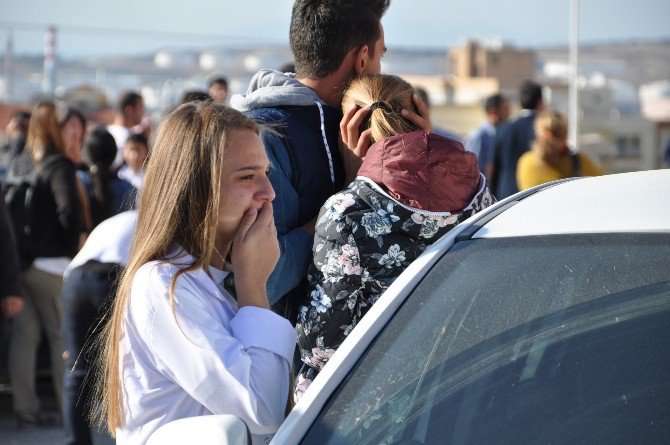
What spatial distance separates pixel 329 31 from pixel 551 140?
14.2 feet

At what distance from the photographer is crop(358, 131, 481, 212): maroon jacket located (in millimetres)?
2623

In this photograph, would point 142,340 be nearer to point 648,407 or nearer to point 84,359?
point 648,407

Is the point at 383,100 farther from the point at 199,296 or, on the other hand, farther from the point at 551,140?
the point at 551,140

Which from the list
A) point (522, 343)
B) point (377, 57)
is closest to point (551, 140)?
point (377, 57)

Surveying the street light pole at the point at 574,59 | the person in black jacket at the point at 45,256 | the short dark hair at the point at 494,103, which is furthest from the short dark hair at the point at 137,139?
→ the street light pole at the point at 574,59

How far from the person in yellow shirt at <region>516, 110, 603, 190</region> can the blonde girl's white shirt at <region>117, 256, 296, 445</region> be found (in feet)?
17.1

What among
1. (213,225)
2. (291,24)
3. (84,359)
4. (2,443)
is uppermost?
(291,24)

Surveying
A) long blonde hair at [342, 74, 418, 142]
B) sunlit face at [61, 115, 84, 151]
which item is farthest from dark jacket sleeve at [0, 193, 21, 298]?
long blonde hair at [342, 74, 418, 142]

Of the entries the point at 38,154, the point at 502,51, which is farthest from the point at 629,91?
the point at 38,154

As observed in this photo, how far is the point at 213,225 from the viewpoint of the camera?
2.21 metres

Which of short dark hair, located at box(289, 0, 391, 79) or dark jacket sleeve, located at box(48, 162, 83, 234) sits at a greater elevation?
short dark hair, located at box(289, 0, 391, 79)

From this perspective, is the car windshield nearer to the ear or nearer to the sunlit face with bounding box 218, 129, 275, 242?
the sunlit face with bounding box 218, 129, 275, 242

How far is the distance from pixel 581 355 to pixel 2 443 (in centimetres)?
509

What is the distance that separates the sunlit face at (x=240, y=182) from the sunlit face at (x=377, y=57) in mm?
905
